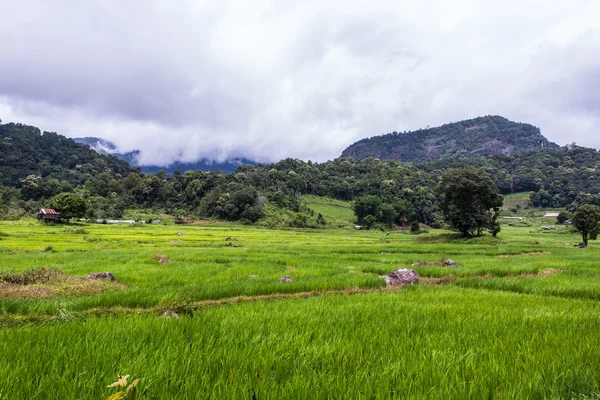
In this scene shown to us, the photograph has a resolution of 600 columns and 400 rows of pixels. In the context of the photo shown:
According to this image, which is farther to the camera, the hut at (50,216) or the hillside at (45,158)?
the hillside at (45,158)

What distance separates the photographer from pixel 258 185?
113312 mm

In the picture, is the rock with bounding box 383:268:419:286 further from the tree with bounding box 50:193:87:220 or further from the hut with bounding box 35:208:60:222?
the hut with bounding box 35:208:60:222

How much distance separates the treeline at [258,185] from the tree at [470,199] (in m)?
46.2

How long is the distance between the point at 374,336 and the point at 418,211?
350 feet

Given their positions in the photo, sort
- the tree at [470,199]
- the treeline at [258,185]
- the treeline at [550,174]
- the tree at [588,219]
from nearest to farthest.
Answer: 1. the tree at [588,219]
2. the tree at [470,199]
3. the treeline at [258,185]
4. the treeline at [550,174]

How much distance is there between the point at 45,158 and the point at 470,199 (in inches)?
6789

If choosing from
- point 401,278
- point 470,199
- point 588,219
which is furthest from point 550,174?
point 401,278

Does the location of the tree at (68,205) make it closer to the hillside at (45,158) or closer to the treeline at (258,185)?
the treeline at (258,185)

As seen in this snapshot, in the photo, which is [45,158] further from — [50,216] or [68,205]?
[68,205]

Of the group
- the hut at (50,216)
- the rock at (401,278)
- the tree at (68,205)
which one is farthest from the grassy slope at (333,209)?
the rock at (401,278)

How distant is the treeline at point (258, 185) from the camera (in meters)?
89.2

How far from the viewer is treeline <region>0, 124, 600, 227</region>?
89188mm

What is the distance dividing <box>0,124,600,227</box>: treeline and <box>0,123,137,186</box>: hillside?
0.40 metres

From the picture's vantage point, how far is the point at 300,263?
1612cm
